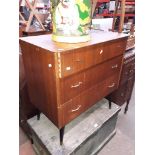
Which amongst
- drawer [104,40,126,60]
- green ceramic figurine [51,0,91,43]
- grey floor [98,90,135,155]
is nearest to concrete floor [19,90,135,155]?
grey floor [98,90,135,155]

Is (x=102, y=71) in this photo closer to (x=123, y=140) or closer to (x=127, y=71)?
(x=127, y=71)

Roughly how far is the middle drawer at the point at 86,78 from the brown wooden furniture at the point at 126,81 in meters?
0.31

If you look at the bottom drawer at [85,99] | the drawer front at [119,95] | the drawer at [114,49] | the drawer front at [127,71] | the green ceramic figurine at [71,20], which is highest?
the green ceramic figurine at [71,20]

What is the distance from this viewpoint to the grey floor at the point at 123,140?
1.62 metres

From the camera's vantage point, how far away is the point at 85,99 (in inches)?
46.7

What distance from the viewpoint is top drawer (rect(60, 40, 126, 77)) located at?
90 cm

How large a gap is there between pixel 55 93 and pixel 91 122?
0.62 m

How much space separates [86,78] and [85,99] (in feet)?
0.57

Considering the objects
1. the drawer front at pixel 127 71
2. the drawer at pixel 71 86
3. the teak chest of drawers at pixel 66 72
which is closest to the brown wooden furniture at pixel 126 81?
the drawer front at pixel 127 71

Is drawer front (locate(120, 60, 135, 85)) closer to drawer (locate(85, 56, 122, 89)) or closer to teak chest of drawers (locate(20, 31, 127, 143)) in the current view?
drawer (locate(85, 56, 122, 89))

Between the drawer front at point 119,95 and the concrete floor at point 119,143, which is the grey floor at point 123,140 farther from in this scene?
the drawer front at point 119,95

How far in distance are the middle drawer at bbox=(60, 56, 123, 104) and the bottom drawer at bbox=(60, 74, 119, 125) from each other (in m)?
0.04

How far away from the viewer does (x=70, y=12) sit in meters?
0.93
